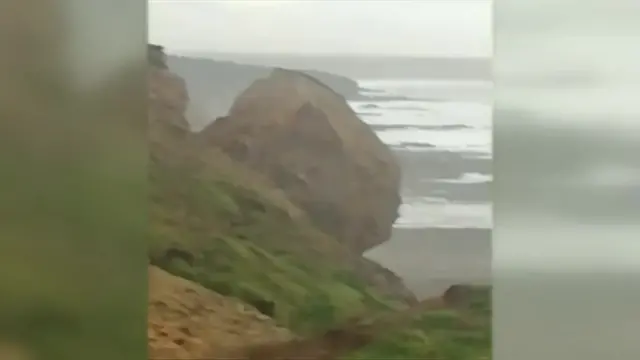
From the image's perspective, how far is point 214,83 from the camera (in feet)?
3.43

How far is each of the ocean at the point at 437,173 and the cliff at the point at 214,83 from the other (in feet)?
0.11

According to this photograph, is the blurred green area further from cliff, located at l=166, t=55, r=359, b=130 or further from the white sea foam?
the white sea foam

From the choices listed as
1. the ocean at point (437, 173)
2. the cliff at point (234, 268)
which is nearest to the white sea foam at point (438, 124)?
the ocean at point (437, 173)

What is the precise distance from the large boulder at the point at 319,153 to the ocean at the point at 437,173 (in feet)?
0.06

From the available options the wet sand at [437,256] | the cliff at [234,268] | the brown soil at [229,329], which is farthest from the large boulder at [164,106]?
the wet sand at [437,256]

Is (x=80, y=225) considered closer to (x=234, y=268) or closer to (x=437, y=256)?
(x=234, y=268)

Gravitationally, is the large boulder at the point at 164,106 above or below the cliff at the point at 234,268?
above

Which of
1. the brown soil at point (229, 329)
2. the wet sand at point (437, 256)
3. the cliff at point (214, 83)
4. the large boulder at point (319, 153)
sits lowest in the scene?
the brown soil at point (229, 329)

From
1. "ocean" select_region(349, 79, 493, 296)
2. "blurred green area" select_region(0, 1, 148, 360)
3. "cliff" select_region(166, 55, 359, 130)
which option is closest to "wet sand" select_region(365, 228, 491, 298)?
"ocean" select_region(349, 79, 493, 296)

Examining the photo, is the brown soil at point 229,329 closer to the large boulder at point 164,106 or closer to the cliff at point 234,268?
the cliff at point 234,268

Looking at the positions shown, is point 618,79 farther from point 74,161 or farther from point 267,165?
point 74,161

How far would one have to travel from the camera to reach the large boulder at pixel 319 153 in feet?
3.43

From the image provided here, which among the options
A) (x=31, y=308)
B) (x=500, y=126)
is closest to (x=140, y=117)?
(x=31, y=308)

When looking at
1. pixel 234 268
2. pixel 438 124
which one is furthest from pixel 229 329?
pixel 438 124
